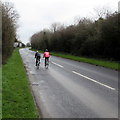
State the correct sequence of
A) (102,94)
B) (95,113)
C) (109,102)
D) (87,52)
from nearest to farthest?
(95,113) → (109,102) → (102,94) → (87,52)

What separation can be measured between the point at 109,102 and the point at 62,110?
1.90 m

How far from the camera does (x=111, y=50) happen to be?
25.9m

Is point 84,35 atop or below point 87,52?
atop

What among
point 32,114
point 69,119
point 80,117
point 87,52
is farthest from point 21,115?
point 87,52

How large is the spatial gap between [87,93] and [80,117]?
2.84 metres

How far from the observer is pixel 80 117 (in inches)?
209

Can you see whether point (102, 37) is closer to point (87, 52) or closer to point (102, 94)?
point (87, 52)

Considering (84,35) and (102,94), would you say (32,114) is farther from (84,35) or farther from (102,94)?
(84,35)

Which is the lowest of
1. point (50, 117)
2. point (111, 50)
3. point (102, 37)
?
point (50, 117)

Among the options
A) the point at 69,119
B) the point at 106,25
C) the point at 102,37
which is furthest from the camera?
the point at 102,37

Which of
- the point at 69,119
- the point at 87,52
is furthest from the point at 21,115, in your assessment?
the point at 87,52

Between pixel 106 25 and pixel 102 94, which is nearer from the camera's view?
pixel 102 94

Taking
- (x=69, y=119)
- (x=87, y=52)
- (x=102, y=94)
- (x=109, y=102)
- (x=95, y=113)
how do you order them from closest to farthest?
(x=69, y=119) → (x=95, y=113) → (x=109, y=102) → (x=102, y=94) → (x=87, y=52)

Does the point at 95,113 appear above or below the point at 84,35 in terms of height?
below
